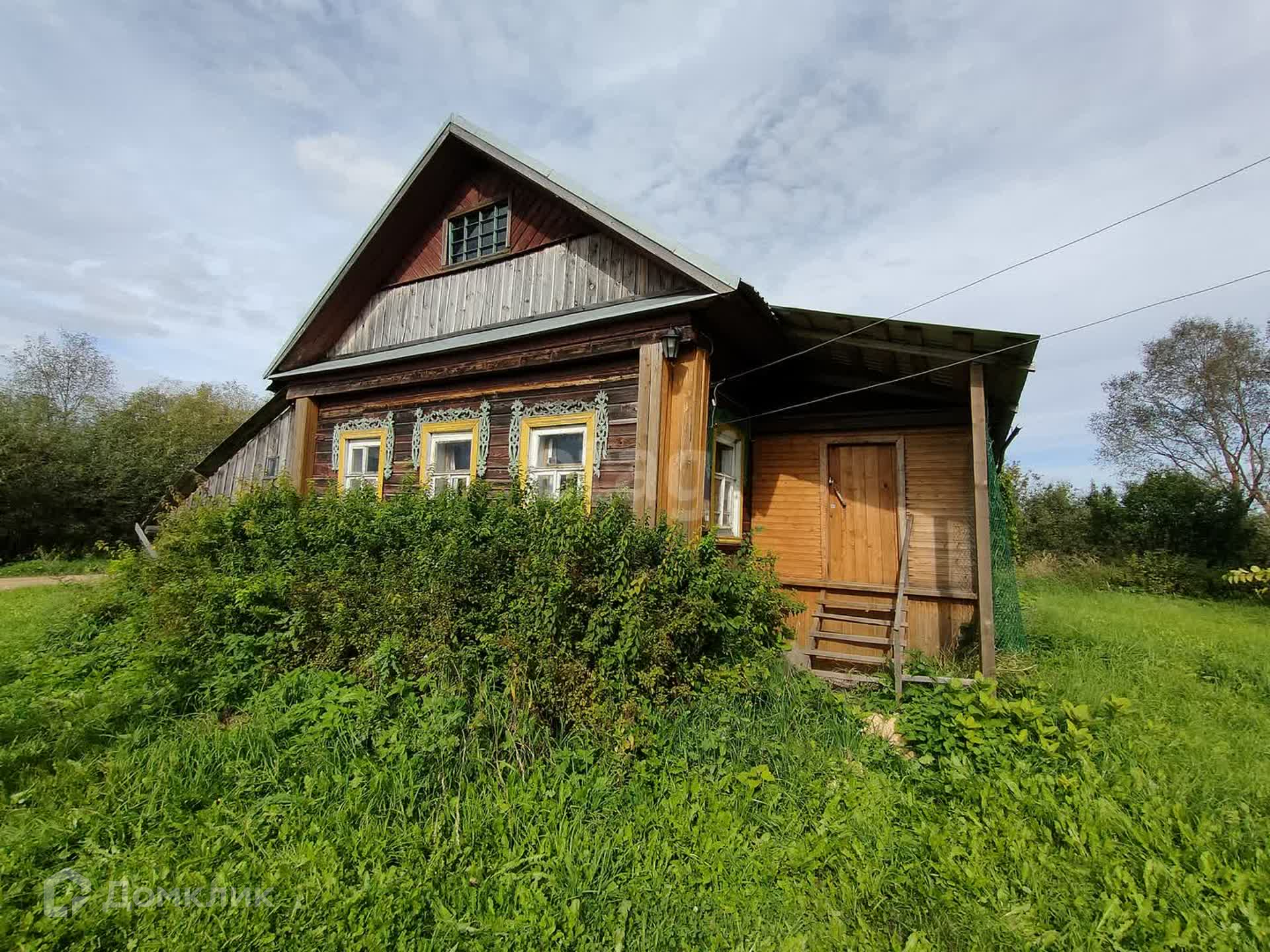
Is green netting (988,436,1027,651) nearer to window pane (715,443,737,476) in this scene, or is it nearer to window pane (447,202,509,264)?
window pane (715,443,737,476)

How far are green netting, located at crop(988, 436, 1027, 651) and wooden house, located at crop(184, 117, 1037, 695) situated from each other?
25cm

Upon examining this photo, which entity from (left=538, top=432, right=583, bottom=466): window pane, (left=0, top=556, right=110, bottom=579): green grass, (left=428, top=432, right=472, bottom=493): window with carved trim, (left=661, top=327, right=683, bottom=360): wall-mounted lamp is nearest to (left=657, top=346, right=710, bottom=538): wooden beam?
(left=661, top=327, right=683, bottom=360): wall-mounted lamp

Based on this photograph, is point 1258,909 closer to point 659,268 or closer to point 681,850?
point 681,850

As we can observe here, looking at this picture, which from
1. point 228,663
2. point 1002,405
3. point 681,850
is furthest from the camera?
point 1002,405

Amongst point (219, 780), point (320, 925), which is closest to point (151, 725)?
point (219, 780)

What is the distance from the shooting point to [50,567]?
53.8 ft

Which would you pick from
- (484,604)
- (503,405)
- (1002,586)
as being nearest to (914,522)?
(1002,586)

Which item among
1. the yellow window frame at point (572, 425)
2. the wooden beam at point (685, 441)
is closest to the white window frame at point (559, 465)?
the yellow window frame at point (572, 425)

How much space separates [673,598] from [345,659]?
3168 mm

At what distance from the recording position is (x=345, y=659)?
16.8 feet

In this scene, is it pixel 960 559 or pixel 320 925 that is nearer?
pixel 320 925

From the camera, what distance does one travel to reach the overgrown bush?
402 cm

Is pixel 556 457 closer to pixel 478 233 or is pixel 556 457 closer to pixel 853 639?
pixel 478 233

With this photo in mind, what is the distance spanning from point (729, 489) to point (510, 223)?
474 centimetres
